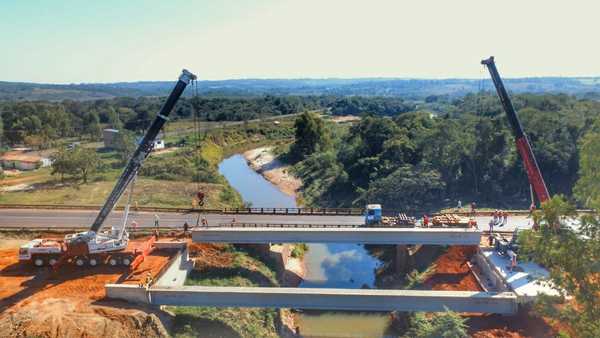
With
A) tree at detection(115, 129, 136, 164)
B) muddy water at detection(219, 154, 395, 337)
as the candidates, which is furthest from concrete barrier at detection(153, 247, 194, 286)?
tree at detection(115, 129, 136, 164)

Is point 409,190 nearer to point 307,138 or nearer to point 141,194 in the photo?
point 141,194

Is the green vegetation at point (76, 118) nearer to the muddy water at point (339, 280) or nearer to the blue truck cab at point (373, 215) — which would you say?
Result: the muddy water at point (339, 280)

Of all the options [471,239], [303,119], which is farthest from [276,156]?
[471,239]

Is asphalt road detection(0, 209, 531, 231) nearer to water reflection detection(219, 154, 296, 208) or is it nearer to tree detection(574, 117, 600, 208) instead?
water reflection detection(219, 154, 296, 208)

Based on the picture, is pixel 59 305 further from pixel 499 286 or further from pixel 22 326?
pixel 499 286

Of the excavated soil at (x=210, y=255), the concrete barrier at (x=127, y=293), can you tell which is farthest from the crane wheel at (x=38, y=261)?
the excavated soil at (x=210, y=255)
